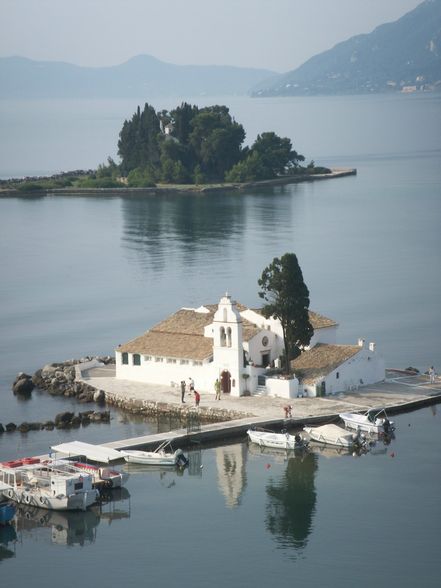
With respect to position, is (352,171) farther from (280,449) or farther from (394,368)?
(280,449)

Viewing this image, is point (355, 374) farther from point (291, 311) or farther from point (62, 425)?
point (62, 425)


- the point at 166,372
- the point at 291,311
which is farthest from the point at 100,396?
the point at 291,311

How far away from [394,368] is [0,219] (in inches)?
3173

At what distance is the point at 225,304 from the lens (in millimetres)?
53062

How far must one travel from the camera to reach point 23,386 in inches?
2319

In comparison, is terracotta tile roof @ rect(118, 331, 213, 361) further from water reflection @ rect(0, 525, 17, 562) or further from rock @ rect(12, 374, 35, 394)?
water reflection @ rect(0, 525, 17, 562)

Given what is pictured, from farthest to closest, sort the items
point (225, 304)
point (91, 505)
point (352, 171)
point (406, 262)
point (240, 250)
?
point (352, 171) < point (240, 250) < point (406, 262) < point (225, 304) < point (91, 505)

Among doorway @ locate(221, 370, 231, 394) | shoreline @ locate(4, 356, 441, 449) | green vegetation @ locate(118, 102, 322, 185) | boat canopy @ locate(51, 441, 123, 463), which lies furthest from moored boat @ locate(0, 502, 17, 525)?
green vegetation @ locate(118, 102, 322, 185)

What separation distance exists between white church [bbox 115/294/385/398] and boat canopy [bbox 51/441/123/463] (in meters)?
7.74

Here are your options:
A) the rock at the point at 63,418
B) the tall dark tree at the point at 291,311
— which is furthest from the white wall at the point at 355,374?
the rock at the point at 63,418

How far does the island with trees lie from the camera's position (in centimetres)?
15325

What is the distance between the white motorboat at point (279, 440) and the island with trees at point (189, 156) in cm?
10342

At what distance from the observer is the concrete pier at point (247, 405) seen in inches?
1948

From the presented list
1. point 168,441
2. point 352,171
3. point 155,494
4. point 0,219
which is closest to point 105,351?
point 168,441
